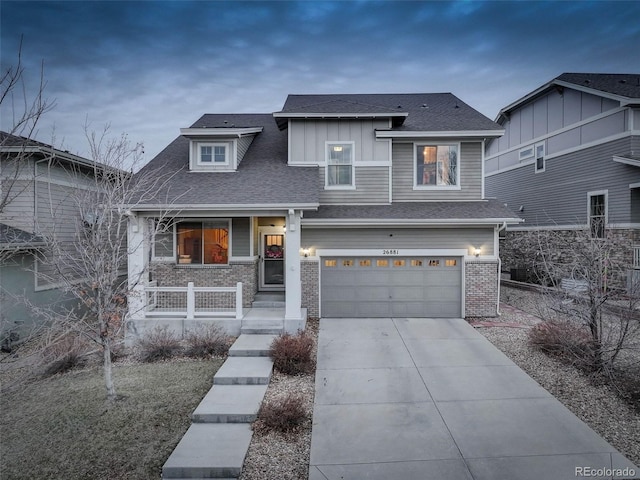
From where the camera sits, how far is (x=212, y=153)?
11805 millimetres

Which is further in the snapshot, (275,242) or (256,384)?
(275,242)

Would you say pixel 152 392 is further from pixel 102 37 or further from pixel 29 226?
pixel 102 37

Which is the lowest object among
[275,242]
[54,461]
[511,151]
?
[54,461]

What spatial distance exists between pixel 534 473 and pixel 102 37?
13.5 m

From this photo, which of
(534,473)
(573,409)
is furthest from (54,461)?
(573,409)

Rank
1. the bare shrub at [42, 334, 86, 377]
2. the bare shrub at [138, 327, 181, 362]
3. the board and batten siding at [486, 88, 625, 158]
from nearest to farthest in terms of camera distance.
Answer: the bare shrub at [42, 334, 86, 377] → the bare shrub at [138, 327, 181, 362] → the board and batten siding at [486, 88, 625, 158]

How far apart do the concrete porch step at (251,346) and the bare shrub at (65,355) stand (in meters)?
3.12

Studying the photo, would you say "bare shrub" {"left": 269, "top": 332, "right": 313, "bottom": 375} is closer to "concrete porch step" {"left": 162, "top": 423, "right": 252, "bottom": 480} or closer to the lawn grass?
the lawn grass

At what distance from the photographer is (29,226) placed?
10.0 metres

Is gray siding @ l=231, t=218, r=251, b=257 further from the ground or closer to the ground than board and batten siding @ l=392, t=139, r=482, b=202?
closer to the ground

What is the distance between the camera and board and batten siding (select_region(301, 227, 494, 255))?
11289 millimetres

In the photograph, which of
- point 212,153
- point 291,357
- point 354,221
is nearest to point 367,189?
point 354,221
